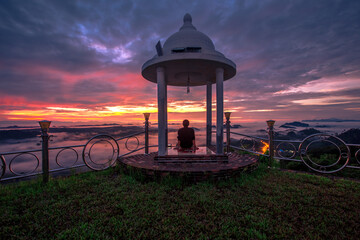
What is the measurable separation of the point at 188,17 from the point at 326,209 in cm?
848

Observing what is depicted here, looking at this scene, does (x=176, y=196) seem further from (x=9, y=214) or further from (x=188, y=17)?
(x=188, y=17)

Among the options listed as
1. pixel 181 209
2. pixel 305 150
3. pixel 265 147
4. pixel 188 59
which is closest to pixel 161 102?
pixel 188 59

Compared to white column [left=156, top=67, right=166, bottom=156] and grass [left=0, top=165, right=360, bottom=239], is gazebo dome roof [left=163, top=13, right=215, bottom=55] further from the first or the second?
grass [left=0, top=165, right=360, bottom=239]

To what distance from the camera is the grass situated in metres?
2.56

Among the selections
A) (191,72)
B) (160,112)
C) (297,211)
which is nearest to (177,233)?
(297,211)

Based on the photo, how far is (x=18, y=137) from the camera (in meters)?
36.0

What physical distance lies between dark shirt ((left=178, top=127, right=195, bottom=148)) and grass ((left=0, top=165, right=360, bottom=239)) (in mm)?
2207

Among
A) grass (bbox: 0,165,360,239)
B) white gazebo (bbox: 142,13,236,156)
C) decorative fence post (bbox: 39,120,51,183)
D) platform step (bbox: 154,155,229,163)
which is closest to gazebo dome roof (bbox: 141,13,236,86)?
white gazebo (bbox: 142,13,236,156)

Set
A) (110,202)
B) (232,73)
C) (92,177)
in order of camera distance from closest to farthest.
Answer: (110,202), (92,177), (232,73)

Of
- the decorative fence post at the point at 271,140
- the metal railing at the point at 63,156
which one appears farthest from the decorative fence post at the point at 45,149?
Answer: the decorative fence post at the point at 271,140

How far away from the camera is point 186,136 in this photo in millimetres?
6504

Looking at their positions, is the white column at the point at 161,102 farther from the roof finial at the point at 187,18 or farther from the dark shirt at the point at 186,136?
the roof finial at the point at 187,18

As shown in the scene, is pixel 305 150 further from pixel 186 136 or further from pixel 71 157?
pixel 71 157

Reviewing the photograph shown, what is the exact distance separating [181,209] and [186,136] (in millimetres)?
3464
